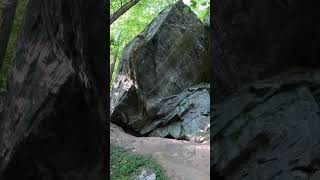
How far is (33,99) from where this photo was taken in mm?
3697

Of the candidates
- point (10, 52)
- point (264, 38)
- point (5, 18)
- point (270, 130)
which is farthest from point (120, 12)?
point (270, 130)

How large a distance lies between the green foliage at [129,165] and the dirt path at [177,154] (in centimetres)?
20

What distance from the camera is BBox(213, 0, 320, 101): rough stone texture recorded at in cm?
378

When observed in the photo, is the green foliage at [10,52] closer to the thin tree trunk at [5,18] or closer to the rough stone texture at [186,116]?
the thin tree trunk at [5,18]

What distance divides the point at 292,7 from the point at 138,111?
9.86 meters

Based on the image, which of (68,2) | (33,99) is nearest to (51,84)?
(33,99)

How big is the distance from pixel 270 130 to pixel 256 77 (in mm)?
515

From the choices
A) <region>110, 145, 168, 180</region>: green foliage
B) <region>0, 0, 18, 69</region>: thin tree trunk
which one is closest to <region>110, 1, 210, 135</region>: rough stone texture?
<region>110, 145, 168, 180</region>: green foliage

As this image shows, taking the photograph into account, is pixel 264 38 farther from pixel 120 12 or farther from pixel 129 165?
pixel 120 12

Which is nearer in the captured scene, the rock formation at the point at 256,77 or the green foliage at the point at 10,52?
the rock formation at the point at 256,77

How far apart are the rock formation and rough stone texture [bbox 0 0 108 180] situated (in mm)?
1193

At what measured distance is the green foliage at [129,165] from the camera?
387 inches

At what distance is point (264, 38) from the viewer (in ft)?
12.5

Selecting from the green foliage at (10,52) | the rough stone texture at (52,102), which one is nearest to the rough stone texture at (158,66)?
the green foliage at (10,52)
